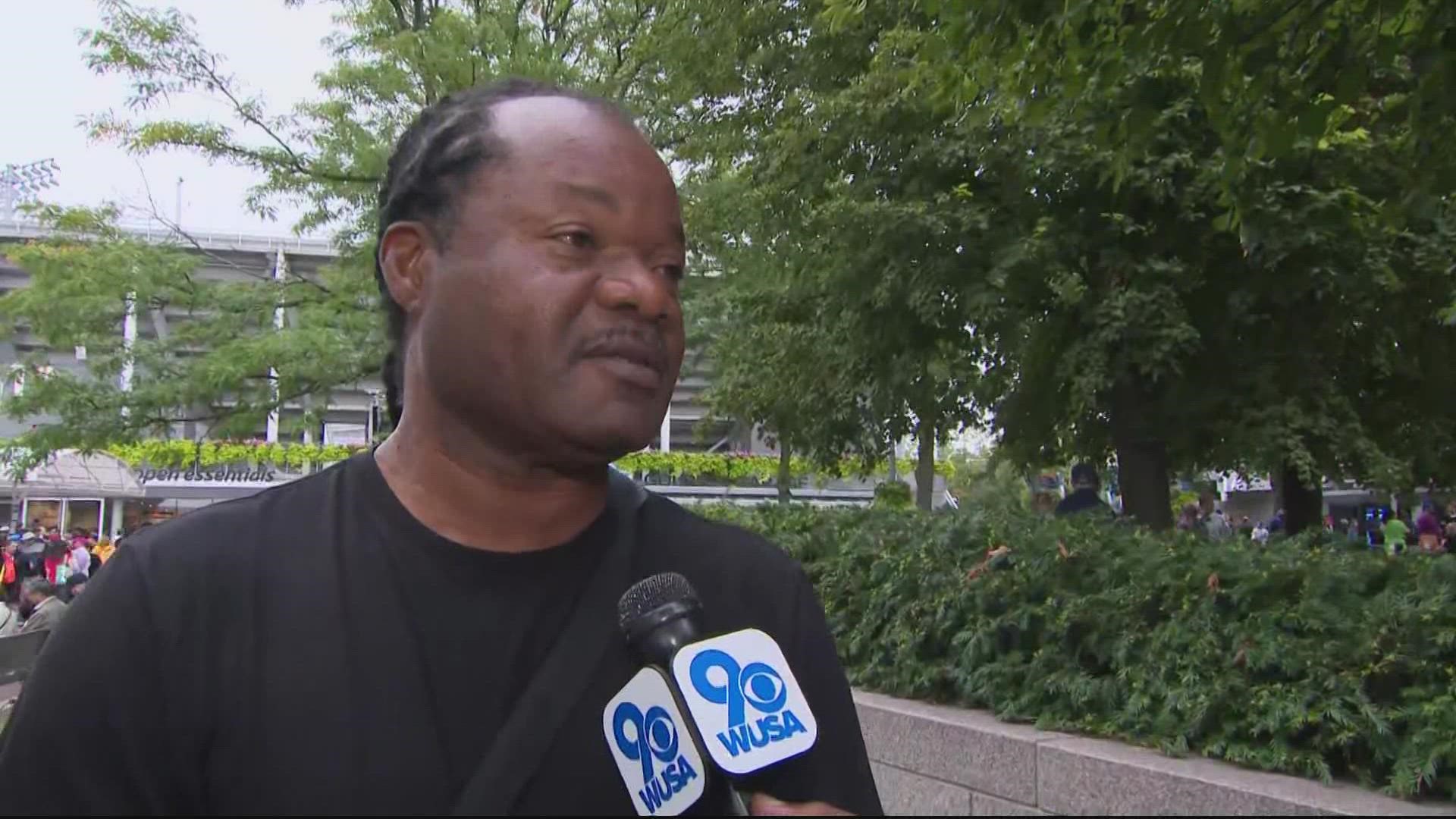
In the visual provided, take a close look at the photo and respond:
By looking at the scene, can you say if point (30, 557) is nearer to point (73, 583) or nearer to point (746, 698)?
point (73, 583)

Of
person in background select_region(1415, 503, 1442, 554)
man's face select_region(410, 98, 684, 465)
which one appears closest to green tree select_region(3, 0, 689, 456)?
man's face select_region(410, 98, 684, 465)

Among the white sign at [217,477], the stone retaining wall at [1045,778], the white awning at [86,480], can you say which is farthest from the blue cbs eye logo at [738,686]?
the white sign at [217,477]

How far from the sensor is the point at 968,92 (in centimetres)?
619

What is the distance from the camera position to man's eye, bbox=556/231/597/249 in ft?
4.92

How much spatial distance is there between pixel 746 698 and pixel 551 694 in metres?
0.21

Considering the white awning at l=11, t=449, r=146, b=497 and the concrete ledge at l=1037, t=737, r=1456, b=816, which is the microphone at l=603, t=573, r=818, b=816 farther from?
the white awning at l=11, t=449, r=146, b=497

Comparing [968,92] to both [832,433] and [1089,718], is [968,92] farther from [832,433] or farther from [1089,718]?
[832,433]

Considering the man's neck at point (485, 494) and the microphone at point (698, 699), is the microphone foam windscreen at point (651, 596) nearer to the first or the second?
the microphone at point (698, 699)

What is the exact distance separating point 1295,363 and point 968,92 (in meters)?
4.99

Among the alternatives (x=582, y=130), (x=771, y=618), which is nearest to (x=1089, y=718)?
(x=771, y=618)

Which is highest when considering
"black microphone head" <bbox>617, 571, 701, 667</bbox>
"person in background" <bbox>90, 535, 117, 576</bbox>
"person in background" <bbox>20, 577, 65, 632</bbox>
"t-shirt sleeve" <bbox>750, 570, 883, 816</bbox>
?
"black microphone head" <bbox>617, 571, 701, 667</bbox>

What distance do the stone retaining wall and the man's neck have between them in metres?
3.10

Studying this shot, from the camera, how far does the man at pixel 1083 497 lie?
8.38 meters

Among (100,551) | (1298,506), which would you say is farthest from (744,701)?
(100,551)
